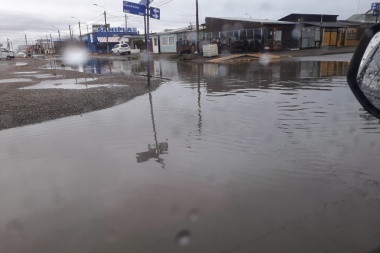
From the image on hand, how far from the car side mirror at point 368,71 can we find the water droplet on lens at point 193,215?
217cm

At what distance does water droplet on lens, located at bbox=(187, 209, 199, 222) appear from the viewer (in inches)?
130

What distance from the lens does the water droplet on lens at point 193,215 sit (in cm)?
331

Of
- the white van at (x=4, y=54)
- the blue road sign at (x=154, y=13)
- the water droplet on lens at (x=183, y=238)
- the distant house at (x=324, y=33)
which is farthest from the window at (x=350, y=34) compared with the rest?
the white van at (x=4, y=54)

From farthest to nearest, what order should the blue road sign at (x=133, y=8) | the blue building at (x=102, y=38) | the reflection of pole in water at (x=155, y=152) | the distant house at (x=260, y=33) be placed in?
the blue building at (x=102, y=38) → the distant house at (x=260, y=33) → the blue road sign at (x=133, y=8) → the reflection of pole in water at (x=155, y=152)

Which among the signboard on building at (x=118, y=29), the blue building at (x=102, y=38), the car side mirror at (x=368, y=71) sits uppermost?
the signboard on building at (x=118, y=29)

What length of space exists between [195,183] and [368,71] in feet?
9.37

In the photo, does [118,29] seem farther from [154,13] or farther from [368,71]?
[368,71]

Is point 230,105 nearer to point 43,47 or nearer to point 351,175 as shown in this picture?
point 351,175

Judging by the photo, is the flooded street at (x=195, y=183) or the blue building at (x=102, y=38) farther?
the blue building at (x=102, y=38)

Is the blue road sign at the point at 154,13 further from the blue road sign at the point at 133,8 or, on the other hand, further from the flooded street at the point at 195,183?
the flooded street at the point at 195,183

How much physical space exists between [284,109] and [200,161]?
4.04m

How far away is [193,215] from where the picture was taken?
11.1 ft

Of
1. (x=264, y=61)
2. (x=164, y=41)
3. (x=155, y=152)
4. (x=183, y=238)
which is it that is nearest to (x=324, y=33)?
(x=264, y=61)

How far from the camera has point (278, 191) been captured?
12.6 ft
